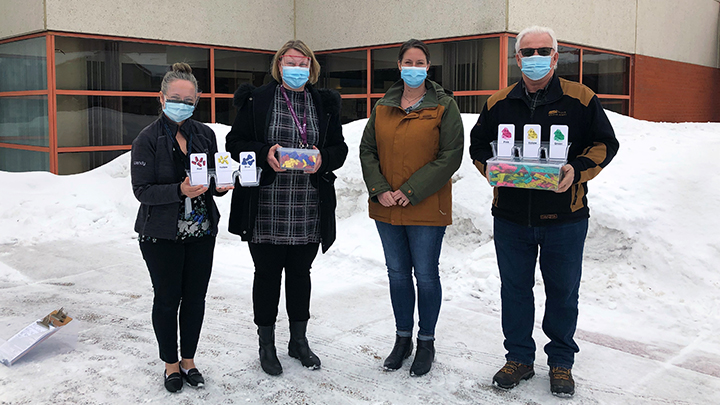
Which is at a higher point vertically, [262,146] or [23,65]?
[23,65]

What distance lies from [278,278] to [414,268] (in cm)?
96

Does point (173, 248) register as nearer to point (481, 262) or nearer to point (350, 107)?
point (481, 262)

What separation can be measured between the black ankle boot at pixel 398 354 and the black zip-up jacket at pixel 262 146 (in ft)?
2.91

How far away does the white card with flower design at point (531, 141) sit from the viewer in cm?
351

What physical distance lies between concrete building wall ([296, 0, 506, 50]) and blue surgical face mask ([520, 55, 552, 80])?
8.30m

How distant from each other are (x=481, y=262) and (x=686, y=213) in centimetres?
226

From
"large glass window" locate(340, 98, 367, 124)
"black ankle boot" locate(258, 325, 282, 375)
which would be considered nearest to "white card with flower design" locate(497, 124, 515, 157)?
"black ankle boot" locate(258, 325, 282, 375)

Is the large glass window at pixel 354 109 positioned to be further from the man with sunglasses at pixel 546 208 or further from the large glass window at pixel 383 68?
the man with sunglasses at pixel 546 208

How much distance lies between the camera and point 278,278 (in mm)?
4188

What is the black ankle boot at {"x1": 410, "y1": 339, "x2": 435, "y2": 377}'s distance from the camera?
408 centimetres

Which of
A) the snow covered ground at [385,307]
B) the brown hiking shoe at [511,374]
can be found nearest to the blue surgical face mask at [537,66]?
the brown hiking shoe at [511,374]

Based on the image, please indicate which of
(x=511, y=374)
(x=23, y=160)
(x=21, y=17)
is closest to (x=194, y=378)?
(x=511, y=374)

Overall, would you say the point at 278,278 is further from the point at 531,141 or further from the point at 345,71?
the point at 345,71

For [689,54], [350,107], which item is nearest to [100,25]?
[350,107]
